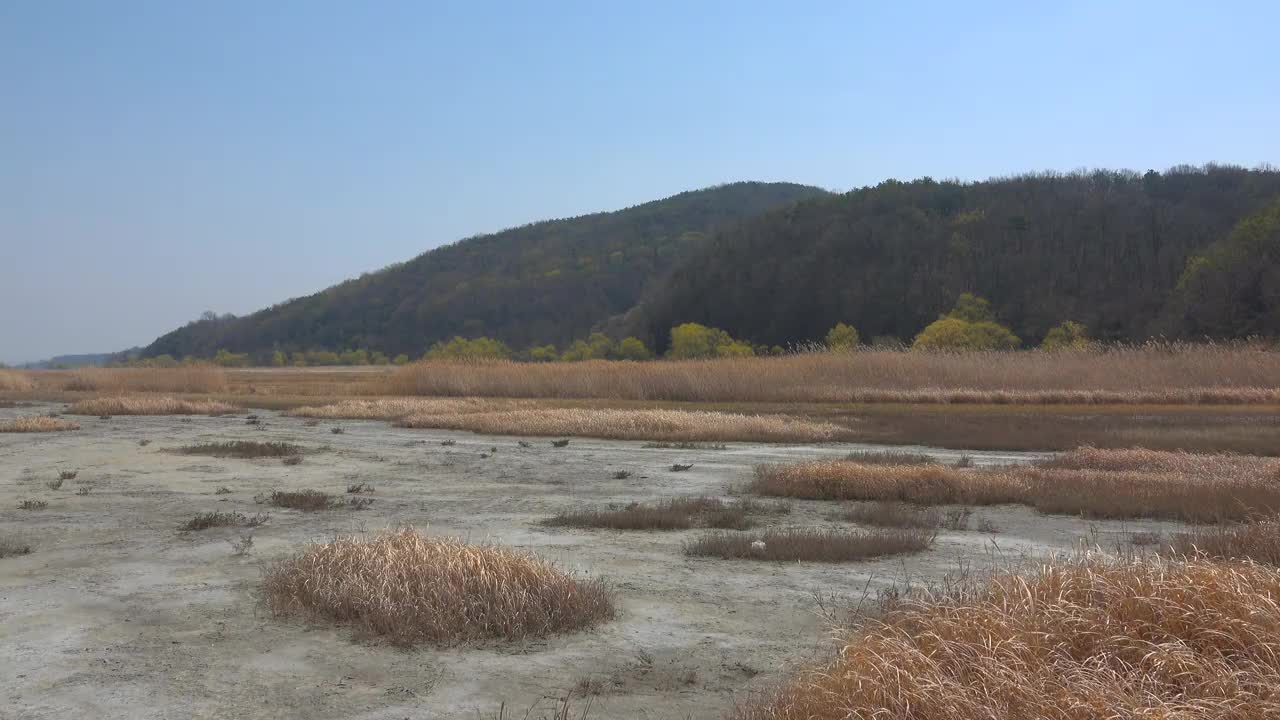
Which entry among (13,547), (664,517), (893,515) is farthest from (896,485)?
(13,547)

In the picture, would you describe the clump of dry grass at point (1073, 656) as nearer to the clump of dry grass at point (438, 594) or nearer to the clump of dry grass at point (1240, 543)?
the clump of dry grass at point (438, 594)

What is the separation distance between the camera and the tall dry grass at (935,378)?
3406 centimetres

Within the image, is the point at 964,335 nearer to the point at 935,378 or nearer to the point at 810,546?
the point at 935,378

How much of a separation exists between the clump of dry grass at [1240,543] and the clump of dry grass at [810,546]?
2414 millimetres

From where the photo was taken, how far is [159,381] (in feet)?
163

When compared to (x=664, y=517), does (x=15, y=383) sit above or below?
above

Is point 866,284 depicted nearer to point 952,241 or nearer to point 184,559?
point 952,241

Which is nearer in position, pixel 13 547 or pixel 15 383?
pixel 13 547

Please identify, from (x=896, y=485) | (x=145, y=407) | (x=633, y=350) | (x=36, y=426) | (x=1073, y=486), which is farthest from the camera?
(x=633, y=350)

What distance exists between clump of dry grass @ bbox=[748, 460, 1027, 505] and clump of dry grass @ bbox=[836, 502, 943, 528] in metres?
0.72

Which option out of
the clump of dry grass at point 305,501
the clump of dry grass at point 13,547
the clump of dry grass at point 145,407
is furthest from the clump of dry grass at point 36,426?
the clump of dry grass at point 13,547

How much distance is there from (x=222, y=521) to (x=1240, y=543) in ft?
34.4

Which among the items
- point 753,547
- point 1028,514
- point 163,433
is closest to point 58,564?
point 753,547

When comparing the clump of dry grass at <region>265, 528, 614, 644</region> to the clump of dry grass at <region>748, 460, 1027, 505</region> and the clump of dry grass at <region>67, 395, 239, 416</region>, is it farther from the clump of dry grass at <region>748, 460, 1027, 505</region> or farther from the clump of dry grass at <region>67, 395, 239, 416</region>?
the clump of dry grass at <region>67, 395, 239, 416</region>
